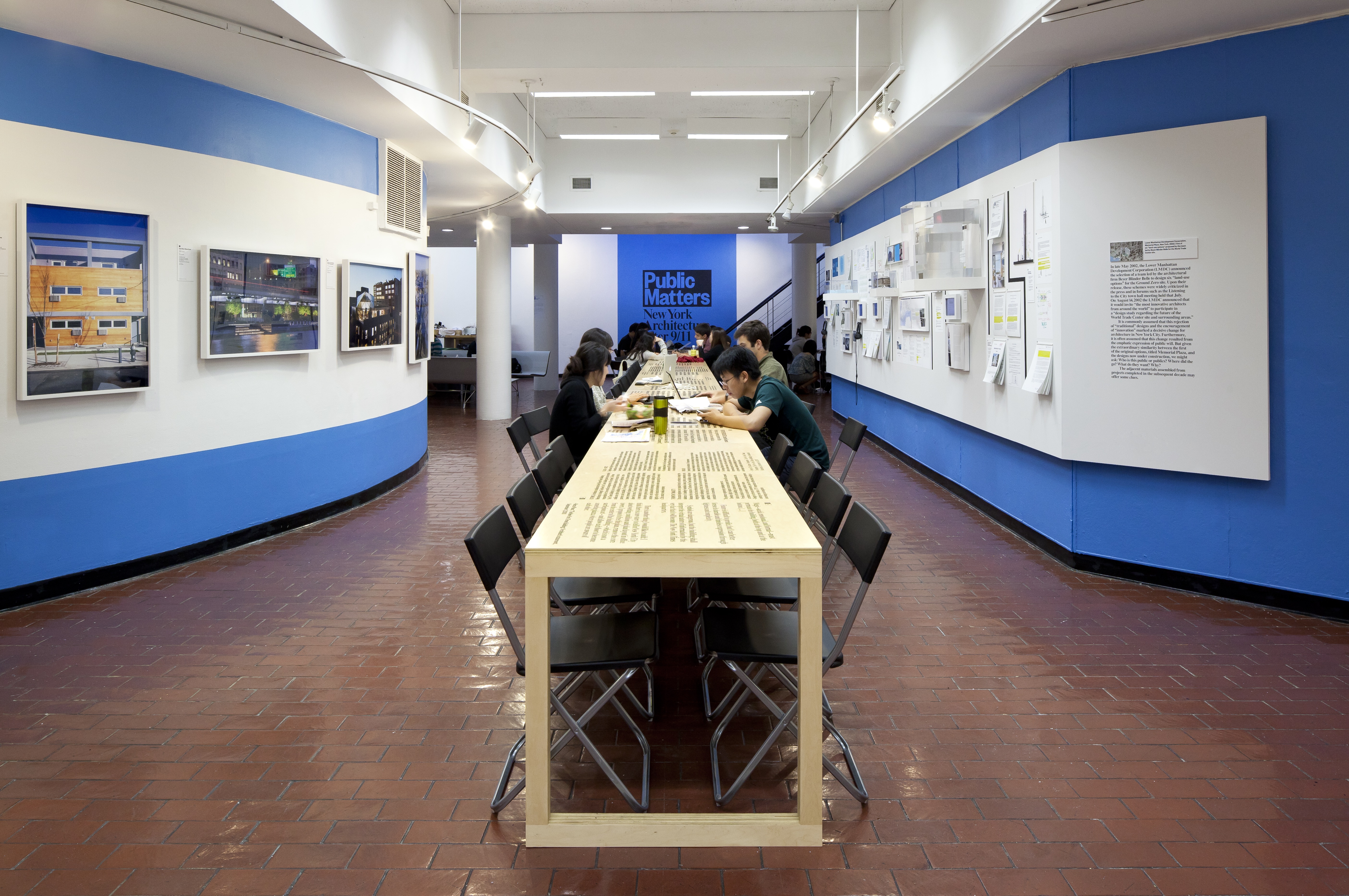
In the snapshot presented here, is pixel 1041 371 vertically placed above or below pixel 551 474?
above

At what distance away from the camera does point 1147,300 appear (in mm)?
5078

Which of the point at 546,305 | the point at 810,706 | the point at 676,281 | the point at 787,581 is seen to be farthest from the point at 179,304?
the point at 676,281

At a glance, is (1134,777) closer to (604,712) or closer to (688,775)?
(688,775)

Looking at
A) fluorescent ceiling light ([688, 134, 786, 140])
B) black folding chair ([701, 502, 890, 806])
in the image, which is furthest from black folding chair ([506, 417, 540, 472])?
fluorescent ceiling light ([688, 134, 786, 140])

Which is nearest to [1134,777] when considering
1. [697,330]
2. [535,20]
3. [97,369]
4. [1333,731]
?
[1333,731]

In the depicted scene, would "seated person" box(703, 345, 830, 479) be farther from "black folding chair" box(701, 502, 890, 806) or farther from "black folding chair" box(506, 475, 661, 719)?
"black folding chair" box(701, 502, 890, 806)

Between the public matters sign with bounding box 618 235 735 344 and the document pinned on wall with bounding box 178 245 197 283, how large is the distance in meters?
18.7

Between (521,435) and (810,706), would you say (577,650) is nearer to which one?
(810,706)

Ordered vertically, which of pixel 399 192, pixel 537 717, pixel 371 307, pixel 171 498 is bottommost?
pixel 537 717

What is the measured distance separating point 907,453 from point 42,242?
774cm

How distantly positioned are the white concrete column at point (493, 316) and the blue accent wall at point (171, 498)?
17.9 feet

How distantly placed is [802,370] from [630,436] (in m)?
9.88


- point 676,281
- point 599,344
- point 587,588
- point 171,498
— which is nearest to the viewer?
point 587,588

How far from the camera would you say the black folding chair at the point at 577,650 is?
2768mm
